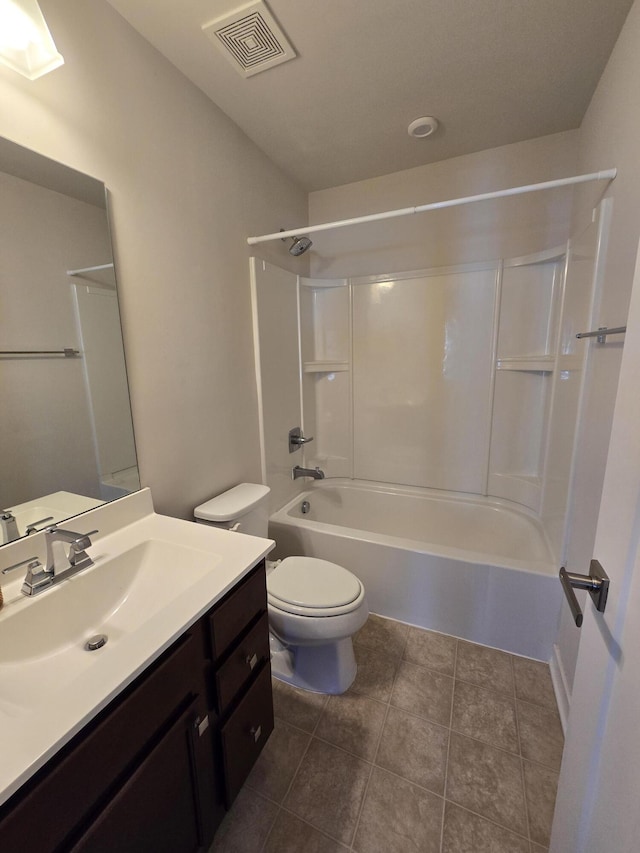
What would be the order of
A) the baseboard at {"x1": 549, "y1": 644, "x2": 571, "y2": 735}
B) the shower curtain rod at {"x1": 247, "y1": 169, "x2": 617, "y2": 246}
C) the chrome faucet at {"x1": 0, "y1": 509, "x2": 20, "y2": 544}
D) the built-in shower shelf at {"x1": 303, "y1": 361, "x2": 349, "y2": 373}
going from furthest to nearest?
1. the built-in shower shelf at {"x1": 303, "y1": 361, "x2": 349, "y2": 373}
2. the baseboard at {"x1": 549, "y1": 644, "x2": 571, "y2": 735}
3. the shower curtain rod at {"x1": 247, "y1": 169, "x2": 617, "y2": 246}
4. the chrome faucet at {"x1": 0, "y1": 509, "x2": 20, "y2": 544}

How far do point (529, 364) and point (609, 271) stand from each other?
2.69 ft

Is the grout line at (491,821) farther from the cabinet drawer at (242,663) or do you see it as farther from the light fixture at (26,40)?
the light fixture at (26,40)

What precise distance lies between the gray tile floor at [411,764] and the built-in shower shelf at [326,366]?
1700mm

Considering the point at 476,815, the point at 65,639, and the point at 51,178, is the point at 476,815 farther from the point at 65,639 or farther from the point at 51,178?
the point at 51,178

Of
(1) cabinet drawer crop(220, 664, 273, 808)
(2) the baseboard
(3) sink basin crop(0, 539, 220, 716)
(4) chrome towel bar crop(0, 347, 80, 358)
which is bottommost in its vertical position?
(2) the baseboard

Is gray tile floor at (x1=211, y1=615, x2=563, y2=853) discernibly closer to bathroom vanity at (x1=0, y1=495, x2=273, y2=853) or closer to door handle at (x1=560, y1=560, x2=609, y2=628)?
bathroom vanity at (x1=0, y1=495, x2=273, y2=853)

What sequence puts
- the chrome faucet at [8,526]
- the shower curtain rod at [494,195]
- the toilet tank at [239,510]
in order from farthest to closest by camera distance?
the toilet tank at [239,510]
the shower curtain rod at [494,195]
the chrome faucet at [8,526]

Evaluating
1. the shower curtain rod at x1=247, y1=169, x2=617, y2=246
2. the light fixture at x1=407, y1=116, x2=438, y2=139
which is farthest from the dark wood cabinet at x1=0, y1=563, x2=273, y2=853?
the light fixture at x1=407, y1=116, x2=438, y2=139

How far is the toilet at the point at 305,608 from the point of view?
135 cm

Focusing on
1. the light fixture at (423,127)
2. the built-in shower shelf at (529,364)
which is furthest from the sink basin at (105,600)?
the light fixture at (423,127)

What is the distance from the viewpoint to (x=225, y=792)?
95 centimetres

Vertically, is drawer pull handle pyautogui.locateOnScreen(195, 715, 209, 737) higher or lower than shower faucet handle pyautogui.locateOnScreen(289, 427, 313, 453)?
lower

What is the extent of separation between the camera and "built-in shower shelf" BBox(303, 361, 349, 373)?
2.45 metres

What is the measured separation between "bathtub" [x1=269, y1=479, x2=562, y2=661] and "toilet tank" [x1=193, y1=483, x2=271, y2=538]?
403 millimetres
